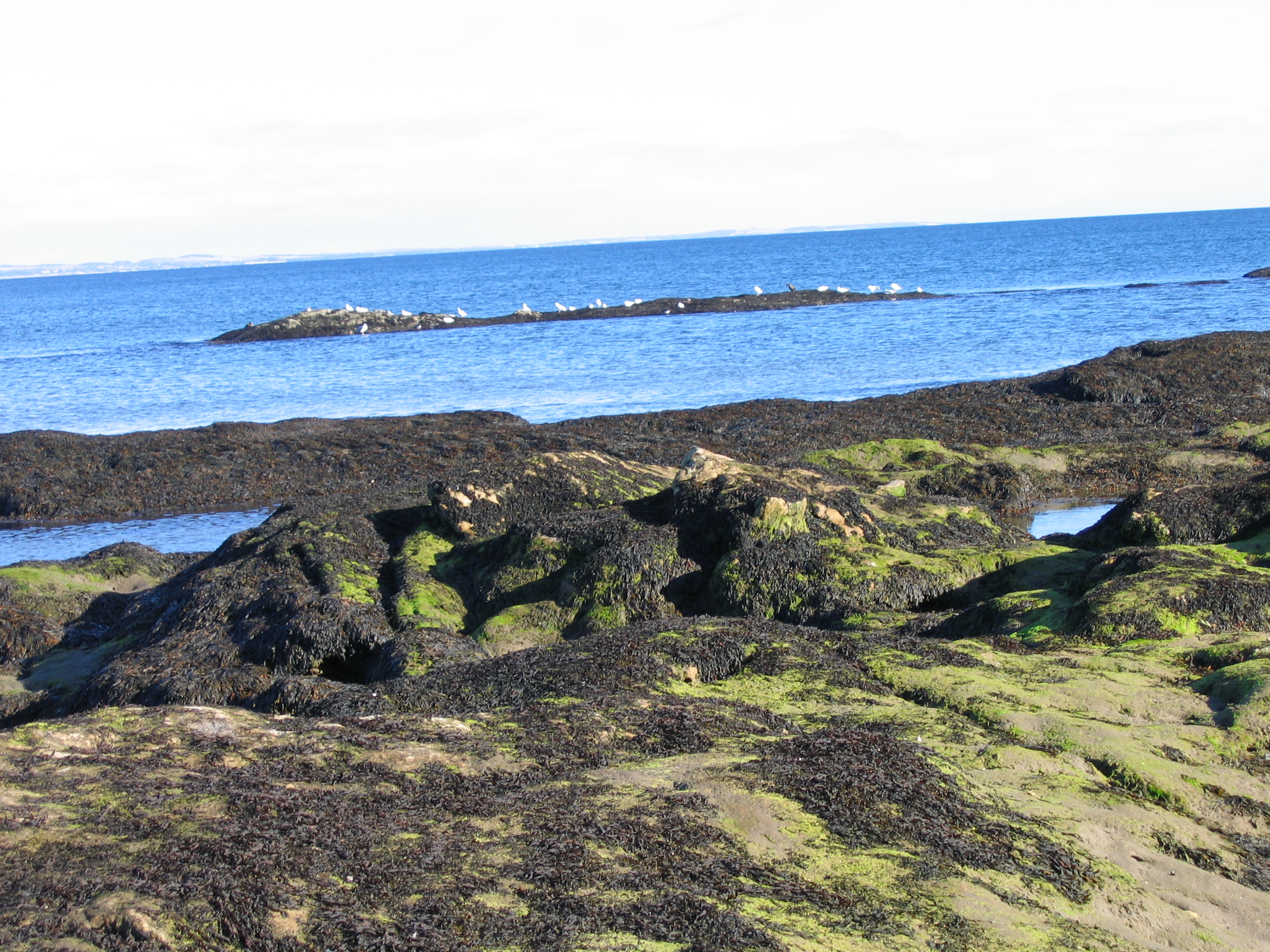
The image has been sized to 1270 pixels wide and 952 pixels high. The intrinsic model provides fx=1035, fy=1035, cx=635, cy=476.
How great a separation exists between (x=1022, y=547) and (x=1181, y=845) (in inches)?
210

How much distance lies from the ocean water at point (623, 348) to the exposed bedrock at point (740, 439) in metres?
4.80

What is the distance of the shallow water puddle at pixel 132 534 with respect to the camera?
1647 cm

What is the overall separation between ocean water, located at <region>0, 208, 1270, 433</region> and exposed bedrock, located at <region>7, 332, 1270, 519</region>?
480 centimetres

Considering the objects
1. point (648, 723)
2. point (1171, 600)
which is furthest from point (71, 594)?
point (1171, 600)

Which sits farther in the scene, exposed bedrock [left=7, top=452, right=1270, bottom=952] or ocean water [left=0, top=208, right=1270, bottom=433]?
ocean water [left=0, top=208, right=1270, bottom=433]

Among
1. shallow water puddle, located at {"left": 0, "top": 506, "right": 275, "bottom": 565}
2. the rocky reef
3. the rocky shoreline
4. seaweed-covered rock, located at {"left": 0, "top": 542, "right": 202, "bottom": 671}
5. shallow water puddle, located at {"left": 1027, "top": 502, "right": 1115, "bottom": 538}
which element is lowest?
shallow water puddle, located at {"left": 0, "top": 506, "right": 275, "bottom": 565}

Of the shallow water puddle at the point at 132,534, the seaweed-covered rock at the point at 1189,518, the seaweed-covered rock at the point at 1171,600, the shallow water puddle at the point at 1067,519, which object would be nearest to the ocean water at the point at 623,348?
the shallow water puddle at the point at 132,534

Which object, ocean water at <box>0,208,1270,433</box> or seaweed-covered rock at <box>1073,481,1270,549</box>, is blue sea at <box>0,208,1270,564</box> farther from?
seaweed-covered rock at <box>1073,481,1270,549</box>

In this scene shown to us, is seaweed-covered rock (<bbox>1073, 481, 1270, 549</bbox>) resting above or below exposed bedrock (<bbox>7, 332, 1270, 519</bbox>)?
above

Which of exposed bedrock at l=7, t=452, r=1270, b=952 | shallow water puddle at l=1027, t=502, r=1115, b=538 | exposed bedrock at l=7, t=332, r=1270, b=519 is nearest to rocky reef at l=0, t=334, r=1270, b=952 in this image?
exposed bedrock at l=7, t=452, r=1270, b=952

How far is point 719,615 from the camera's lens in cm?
854

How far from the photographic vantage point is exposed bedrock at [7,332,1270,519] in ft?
56.3

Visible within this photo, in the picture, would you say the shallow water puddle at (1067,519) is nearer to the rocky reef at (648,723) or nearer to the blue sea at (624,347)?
the rocky reef at (648,723)

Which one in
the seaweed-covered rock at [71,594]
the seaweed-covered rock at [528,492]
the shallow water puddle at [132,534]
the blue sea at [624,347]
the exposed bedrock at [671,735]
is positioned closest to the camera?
the exposed bedrock at [671,735]
